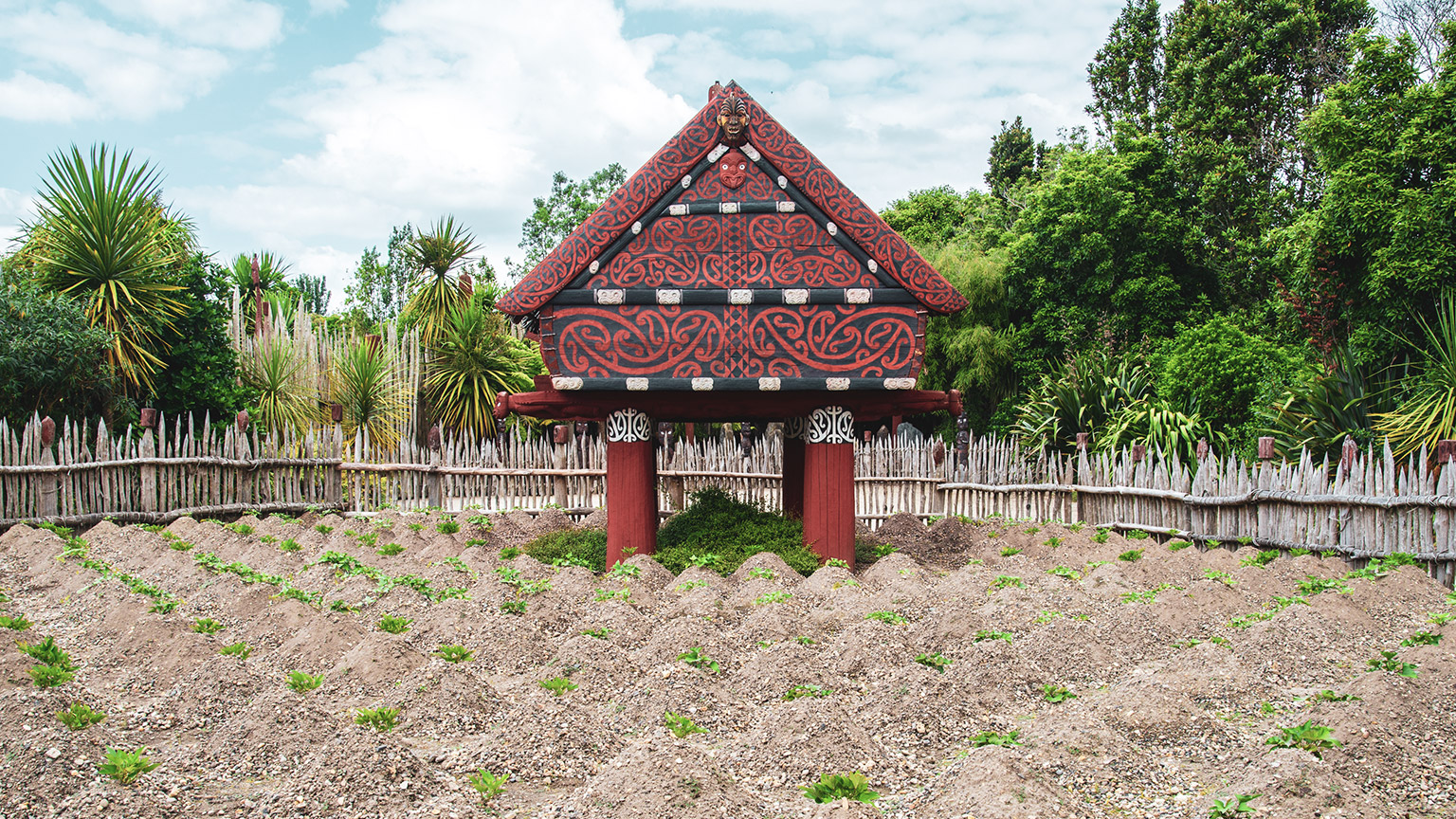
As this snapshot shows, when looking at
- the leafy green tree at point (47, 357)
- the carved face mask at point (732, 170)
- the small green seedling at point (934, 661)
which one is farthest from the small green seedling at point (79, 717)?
the leafy green tree at point (47, 357)

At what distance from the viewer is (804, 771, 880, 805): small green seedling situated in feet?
12.2

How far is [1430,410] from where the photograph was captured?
367 inches

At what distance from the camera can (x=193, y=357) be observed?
1470cm

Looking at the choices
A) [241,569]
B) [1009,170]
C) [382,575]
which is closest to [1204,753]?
[382,575]

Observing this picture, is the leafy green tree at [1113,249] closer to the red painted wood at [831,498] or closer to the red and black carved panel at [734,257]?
the red painted wood at [831,498]

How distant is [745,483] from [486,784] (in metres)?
9.82

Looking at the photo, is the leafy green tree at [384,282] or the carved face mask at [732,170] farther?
the leafy green tree at [384,282]

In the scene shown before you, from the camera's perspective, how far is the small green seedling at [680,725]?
4348 mm

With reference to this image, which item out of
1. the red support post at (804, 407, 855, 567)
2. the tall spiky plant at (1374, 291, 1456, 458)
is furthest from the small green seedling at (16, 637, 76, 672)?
the tall spiky plant at (1374, 291, 1456, 458)

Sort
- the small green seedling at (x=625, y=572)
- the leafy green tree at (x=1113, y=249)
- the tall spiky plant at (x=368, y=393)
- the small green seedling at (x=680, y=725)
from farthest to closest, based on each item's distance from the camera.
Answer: the leafy green tree at (x=1113, y=249) < the tall spiky plant at (x=368, y=393) < the small green seedling at (x=625, y=572) < the small green seedling at (x=680, y=725)

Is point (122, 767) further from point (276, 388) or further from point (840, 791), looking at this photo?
point (276, 388)

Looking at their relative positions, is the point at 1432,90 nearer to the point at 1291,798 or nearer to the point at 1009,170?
the point at 1291,798

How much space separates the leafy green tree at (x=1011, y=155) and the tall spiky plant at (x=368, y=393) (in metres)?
18.9

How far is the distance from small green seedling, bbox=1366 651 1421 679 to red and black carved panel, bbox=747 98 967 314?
3.95 m
